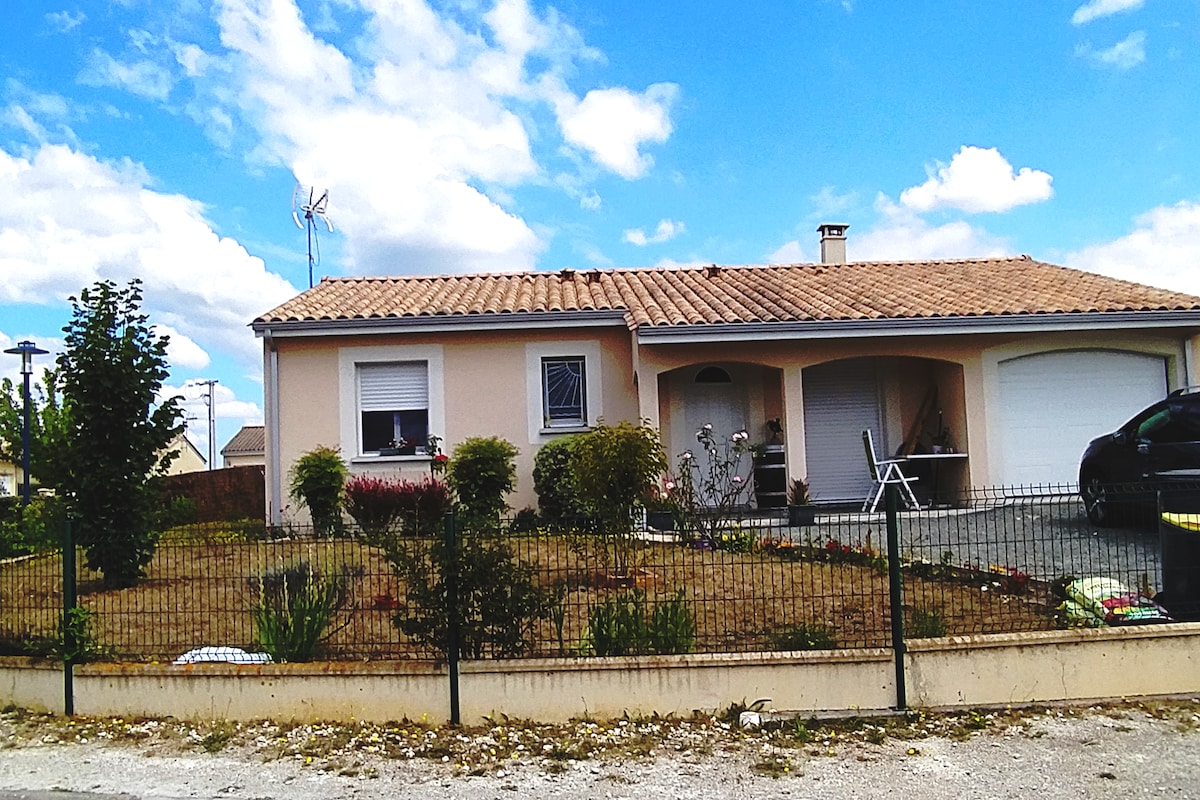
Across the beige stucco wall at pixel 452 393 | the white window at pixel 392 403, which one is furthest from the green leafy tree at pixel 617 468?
the white window at pixel 392 403

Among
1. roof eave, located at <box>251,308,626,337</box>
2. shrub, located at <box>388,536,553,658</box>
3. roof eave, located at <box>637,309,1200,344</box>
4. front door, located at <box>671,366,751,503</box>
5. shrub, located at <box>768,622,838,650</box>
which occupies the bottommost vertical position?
shrub, located at <box>768,622,838,650</box>

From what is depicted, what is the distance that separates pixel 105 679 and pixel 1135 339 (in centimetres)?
1347

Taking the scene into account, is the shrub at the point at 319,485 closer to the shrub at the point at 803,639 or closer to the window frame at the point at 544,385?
the window frame at the point at 544,385

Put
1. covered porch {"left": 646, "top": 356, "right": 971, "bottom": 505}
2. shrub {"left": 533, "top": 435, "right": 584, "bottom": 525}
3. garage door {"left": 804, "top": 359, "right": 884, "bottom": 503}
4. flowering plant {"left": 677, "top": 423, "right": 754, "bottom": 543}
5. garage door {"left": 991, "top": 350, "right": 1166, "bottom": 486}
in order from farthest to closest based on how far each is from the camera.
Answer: garage door {"left": 804, "top": 359, "right": 884, "bottom": 503} → covered porch {"left": 646, "top": 356, "right": 971, "bottom": 505} → garage door {"left": 991, "top": 350, "right": 1166, "bottom": 486} → shrub {"left": 533, "top": 435, "right": 584, "bottom": 525} → flowering plant {"left": 677, "top": 423, "right": 754, "bottom": 543}

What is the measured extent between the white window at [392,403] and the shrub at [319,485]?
3.68 ft

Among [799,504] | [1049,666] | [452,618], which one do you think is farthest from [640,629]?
[799,504]

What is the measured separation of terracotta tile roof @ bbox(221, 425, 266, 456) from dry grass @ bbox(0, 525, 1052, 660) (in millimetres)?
56026

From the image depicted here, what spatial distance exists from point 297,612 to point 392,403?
326 inches

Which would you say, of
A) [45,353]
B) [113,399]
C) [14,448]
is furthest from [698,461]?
[14,448]

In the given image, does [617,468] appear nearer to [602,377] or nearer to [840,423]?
[602,377]

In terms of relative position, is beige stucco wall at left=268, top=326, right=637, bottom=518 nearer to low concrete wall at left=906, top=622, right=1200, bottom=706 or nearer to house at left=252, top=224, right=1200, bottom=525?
house at left=252, top=224, right=1200, bottom=525

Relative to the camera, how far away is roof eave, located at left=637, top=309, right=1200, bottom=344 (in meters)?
13.0

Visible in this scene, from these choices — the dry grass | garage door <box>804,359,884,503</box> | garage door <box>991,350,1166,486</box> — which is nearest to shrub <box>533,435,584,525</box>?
garage door <box>804,359,884,503</box>

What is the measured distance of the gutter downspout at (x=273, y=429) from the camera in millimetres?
14078
